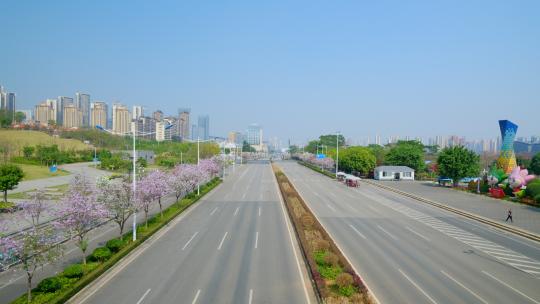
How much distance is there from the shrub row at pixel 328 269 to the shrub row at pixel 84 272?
10.6m

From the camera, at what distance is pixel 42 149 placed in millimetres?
82125

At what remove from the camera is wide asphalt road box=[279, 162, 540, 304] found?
733 inches

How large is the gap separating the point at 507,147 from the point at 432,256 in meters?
44.3

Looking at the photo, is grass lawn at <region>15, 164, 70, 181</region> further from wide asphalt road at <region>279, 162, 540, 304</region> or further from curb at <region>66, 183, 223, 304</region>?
wide asphalt road at <region>279, 162, 540, 304</region>

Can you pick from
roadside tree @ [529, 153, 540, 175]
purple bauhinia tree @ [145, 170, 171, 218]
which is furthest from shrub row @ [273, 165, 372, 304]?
roadside tree @ [529, 153, 540, 175]

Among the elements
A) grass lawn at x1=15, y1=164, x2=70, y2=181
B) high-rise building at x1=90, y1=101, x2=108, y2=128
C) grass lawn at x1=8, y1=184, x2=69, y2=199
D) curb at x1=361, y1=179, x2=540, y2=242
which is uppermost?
high-rise building at x1=90, y1=101, x2=108, y2=128

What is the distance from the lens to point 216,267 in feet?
71.7

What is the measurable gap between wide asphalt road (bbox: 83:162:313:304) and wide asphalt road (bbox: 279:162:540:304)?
160 inches

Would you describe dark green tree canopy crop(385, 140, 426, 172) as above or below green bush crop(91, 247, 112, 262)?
above

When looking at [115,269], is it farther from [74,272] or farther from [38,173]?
[38,173]

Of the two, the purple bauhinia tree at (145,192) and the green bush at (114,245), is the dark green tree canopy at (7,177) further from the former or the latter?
the green bush at (114,245)

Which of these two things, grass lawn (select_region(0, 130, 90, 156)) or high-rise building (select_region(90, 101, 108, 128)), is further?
high-rise building (select_region(90, 101, 108, 128))

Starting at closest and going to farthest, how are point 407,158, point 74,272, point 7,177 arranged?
point 74,272, point 7,177, point 407,158

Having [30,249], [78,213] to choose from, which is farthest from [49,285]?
[78,213]
